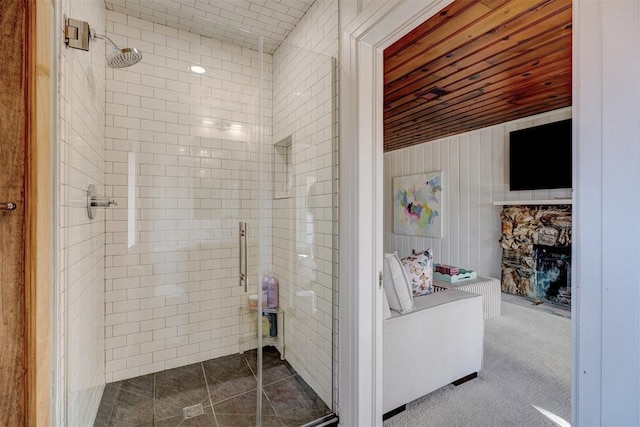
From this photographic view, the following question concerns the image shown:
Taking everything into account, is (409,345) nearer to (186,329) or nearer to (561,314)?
(186,329)

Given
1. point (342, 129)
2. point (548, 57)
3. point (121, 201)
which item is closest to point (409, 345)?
point (342, 129)

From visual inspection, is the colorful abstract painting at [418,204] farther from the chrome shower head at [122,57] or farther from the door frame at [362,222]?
the chrome shower head at [122,57]

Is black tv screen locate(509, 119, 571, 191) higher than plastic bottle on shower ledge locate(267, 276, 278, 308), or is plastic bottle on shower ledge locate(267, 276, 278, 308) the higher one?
black tv screen locate(509, 119, 571, 191)

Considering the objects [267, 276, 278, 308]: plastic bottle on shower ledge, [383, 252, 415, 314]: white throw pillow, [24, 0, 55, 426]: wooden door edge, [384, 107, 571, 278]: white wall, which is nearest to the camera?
[24, 0, 55, 426]: wooden door edge

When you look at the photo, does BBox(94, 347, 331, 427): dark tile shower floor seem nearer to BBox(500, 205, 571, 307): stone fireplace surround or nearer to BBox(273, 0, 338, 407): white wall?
BBox(273, 0, 338, 407): white wall

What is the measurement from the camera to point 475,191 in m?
4.50

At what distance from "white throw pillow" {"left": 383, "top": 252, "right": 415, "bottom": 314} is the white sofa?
6 centimetres

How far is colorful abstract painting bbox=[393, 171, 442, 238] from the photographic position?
500 cm

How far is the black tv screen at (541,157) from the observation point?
3.51 metres

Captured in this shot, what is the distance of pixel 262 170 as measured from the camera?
2400 millimetres

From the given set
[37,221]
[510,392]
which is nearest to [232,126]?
[37,221]

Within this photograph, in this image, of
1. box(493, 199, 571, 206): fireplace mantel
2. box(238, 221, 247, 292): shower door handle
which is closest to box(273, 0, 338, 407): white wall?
box(238, 221, 247, 292): shower door handle

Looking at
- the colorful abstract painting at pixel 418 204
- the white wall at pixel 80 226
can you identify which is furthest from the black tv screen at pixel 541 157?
the white wall at pixel 80 226

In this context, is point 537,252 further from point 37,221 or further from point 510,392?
point 37,221
